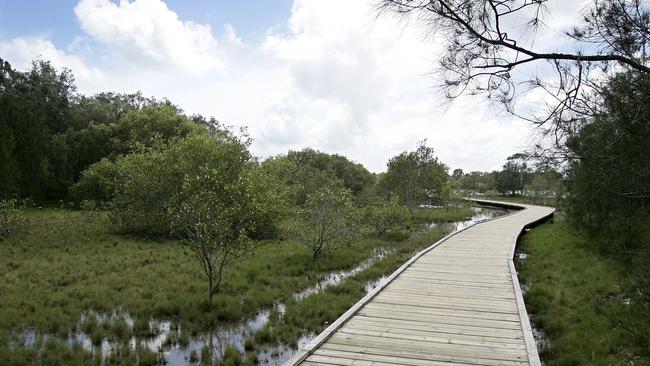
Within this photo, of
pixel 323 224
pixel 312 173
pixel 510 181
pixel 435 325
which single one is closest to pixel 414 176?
pixel 312 173

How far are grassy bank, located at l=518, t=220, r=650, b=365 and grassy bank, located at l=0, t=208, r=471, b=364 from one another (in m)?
3.54

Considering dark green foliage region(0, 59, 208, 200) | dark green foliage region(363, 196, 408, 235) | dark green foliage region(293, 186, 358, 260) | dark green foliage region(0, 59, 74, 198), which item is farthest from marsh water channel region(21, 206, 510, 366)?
dark green foliage region(0, 59, 74, 198)

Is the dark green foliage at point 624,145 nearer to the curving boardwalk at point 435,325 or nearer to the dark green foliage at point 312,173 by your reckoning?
the curving boardwalk at point 435,325

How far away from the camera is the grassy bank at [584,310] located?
5707 millimetres

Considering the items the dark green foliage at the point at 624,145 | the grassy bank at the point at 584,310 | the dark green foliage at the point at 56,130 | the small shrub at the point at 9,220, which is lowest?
the grassy bank at the point at 584,310

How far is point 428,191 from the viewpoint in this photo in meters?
28.7

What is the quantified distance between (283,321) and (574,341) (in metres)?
4.49

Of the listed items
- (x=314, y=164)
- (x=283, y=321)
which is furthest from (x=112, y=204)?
(x=314, y=164)

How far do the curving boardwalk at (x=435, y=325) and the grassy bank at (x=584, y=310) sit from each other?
672 mm

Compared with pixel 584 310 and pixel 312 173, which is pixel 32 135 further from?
pixel 584 310

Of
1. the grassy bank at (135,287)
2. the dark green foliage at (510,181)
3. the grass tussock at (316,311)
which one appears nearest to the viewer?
the grass tussock at (316,311)

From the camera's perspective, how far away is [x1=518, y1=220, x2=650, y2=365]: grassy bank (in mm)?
5707

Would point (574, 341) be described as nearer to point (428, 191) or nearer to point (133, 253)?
point (133, 253)

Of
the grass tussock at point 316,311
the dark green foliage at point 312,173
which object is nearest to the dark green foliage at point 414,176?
the dark green foliage at point 312,173
